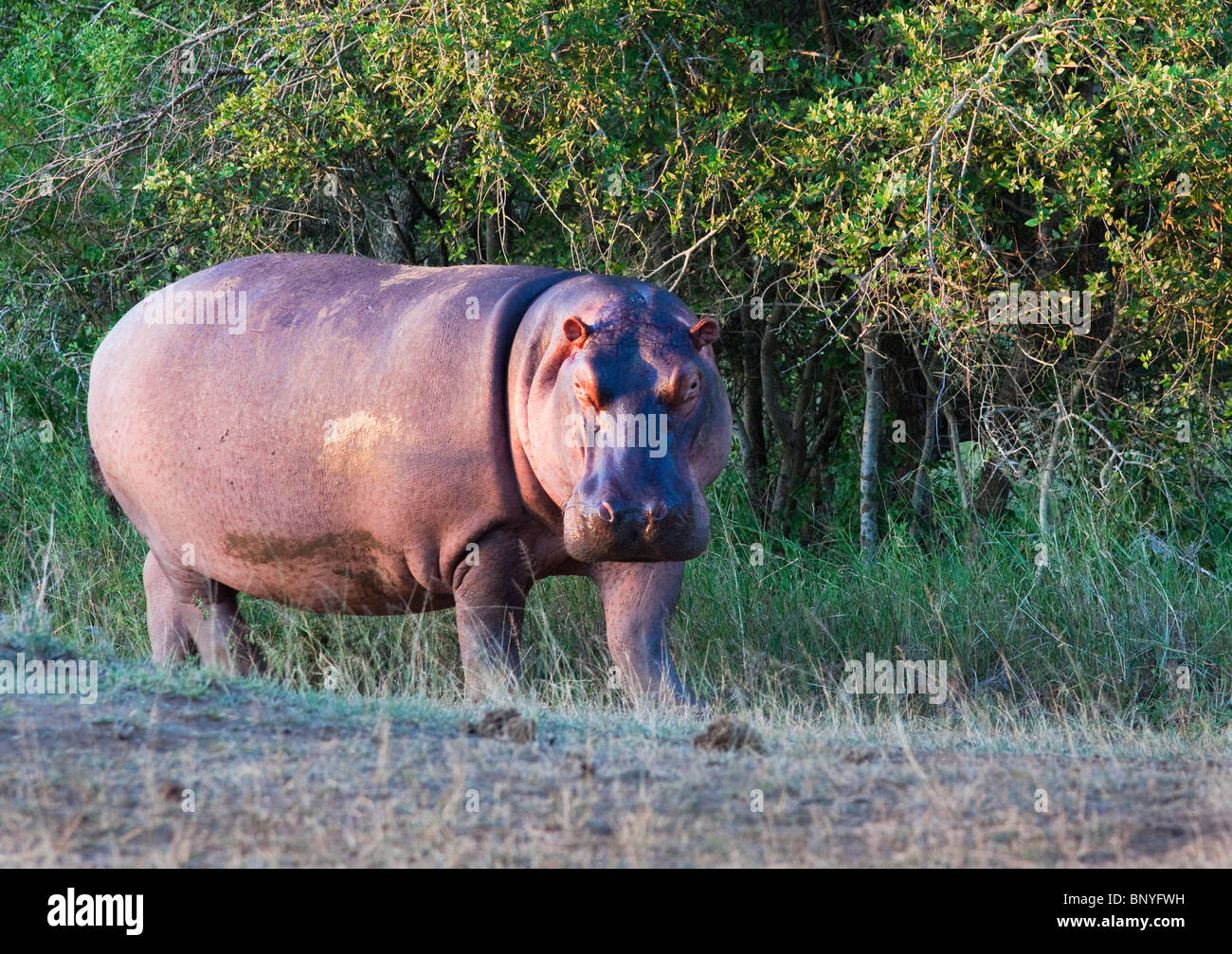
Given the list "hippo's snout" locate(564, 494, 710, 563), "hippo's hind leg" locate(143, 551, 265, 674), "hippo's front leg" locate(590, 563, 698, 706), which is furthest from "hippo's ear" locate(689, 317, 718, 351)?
"hippo's hind leg" locate(143, 551, 265, 674)

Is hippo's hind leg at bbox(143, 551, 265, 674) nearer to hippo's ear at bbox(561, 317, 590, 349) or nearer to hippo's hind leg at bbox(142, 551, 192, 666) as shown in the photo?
hippo's hind leg at bbox(142, 551, 192, 666)

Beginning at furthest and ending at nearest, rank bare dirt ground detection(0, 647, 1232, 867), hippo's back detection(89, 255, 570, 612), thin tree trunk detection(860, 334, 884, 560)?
thin tree trunk detection(860, 334, 884, 560), hippo's back detection(89, 255, 570, 612), bare dirt ground detection(0, 647, 1232, 867)

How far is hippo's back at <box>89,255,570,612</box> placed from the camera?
587cm

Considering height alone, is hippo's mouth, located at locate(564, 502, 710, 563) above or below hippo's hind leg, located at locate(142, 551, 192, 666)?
above

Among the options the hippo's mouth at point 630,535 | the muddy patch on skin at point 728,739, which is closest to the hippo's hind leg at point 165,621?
the hippo's mouth at point 630,535

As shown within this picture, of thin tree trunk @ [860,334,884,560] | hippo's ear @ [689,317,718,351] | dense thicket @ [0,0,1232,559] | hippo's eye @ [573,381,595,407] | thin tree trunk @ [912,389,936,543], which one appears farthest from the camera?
thin tree trunk @ [912,389,936,543]

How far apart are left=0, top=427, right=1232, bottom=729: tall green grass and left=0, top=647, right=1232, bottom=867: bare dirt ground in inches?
63.4

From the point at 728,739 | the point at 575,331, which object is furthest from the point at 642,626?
the point at 728,739

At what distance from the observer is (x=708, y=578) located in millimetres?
8031

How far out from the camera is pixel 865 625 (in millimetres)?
7594

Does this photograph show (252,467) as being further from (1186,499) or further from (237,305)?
(1186,499)

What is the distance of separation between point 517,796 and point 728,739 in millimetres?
936

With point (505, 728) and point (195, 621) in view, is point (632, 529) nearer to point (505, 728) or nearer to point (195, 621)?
point (505, 728)

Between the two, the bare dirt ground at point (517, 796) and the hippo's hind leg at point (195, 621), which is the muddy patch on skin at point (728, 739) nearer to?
the bare dirt ground at point (517, 796)
